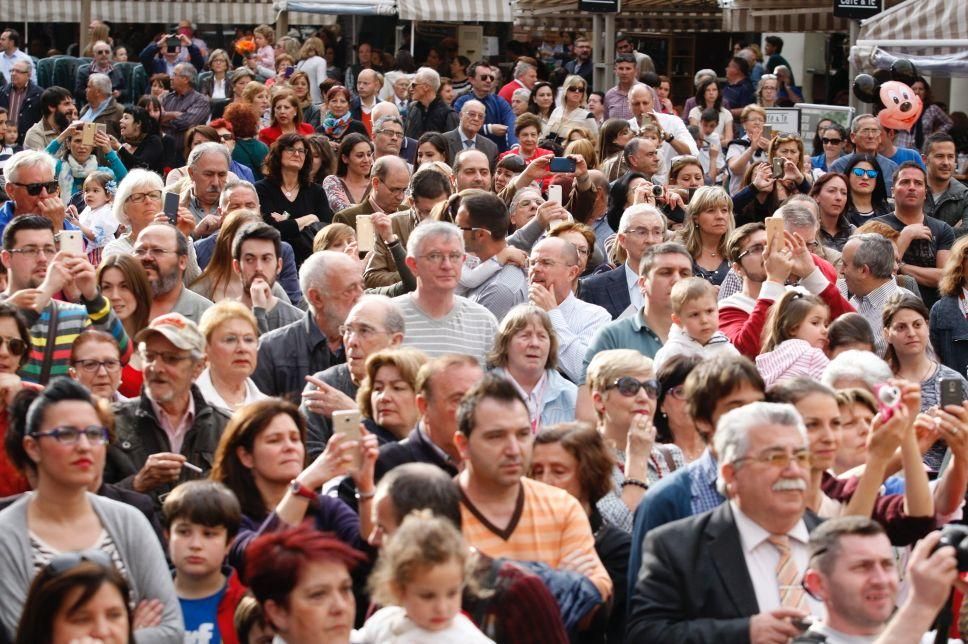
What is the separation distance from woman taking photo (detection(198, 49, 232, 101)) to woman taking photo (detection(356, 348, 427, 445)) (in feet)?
44.1

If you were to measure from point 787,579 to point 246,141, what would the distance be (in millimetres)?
7932

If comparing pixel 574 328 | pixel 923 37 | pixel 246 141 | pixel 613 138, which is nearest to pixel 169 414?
pixel 574 328

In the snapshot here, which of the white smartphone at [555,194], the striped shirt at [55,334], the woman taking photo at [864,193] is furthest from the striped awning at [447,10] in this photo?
the striped shirt at [55,334]

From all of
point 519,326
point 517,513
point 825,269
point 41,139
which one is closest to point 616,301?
point 825,269

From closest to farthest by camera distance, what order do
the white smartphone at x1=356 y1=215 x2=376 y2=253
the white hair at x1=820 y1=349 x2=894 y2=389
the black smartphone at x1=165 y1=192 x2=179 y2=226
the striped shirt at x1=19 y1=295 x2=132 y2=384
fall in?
the white hair at x1=820 y1=349 x2=894 y2=389
the striped shirt at x1=19 y1=295 x2=132 y2=384
the white smartphone at x1=356 y1=215 x2=376 y2=253
the black smartphone at x1=165 y1=192 x2=179 y2=226

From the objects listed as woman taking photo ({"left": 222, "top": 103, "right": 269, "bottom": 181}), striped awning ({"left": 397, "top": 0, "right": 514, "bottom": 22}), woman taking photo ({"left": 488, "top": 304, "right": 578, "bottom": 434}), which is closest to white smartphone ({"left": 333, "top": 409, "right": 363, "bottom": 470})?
woman taking photo ({"left": 488, "top": 304, "right": 578, "bottom": 434})

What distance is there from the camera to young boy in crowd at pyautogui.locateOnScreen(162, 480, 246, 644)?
5.13 m

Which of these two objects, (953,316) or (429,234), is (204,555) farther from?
(953,316)

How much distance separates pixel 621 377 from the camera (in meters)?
6.16

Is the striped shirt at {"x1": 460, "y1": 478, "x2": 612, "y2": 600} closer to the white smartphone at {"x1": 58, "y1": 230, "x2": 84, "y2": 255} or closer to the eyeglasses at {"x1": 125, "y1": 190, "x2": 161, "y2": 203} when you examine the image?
the white smartphone at {"x1": 58, "y1": 230, "x2": 84, "y2": 255}

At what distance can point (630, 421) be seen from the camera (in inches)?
243

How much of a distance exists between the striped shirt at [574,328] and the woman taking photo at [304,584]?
9.83 feet

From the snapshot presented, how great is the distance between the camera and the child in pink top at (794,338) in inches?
275

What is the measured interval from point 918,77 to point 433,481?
421 inches
